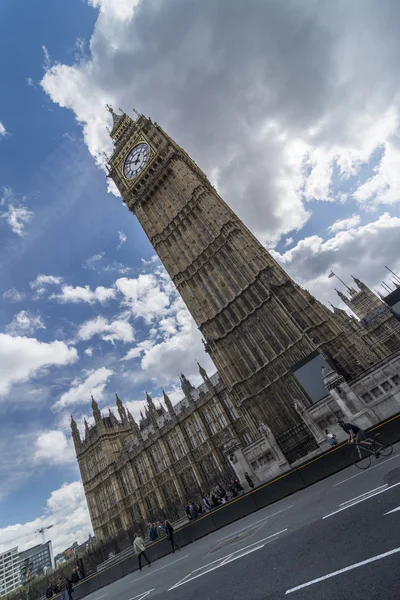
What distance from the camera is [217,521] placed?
17094 mm

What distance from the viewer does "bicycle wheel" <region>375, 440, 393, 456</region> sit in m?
12.3

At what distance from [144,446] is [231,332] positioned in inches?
1127

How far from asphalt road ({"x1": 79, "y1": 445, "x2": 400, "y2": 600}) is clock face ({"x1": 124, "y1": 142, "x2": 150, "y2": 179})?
163ft

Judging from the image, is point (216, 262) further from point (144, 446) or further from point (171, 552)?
point (144, 446)

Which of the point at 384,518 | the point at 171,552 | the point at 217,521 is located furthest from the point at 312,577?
the point at 171,552

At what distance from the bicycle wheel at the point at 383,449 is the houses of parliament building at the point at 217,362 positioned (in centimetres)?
611

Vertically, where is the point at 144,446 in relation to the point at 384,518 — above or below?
above

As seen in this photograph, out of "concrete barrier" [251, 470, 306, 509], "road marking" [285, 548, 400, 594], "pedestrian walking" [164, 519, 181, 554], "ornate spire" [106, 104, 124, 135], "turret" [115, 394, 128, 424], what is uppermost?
"ornate spire" [106, 104, 124, 135]

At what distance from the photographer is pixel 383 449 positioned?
12516 mm

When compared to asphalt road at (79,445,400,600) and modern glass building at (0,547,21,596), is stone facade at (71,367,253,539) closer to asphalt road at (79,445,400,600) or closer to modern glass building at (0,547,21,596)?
asphalt road at (79,445,400,600)

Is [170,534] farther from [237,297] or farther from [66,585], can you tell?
[237,297]

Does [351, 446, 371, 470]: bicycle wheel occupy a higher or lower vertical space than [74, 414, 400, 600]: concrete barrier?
lower

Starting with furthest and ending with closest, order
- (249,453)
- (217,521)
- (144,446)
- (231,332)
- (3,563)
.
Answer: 1. (3,563)
2. (144,446)
3. (231,332)
4. (249,453)
5. (217,521)

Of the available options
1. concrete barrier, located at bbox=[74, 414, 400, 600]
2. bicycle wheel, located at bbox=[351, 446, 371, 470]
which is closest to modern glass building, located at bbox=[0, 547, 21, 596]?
concrete barrier, located at bbox=[74, 414, 400, 600]
